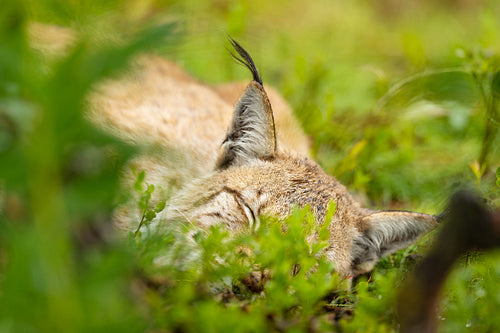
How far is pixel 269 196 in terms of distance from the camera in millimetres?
2898

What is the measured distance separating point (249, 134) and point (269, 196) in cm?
54

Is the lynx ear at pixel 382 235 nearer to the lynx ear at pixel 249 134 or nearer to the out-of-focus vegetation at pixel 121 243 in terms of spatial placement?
the out-of-focus vegetation at pixel 121 243

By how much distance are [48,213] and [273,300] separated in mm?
954

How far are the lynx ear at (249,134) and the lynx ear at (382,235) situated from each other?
31.6 inches

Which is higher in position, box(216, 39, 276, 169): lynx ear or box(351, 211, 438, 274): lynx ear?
box(216, 39, 276, 169): lynx ear

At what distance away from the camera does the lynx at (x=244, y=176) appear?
2875 mm

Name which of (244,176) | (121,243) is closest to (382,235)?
(244,176)

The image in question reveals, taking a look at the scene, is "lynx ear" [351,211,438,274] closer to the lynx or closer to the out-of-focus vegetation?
the lynx

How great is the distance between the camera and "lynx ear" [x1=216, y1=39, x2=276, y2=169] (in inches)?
122

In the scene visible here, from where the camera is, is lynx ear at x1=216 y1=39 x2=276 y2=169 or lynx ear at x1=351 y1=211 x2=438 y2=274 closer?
lynx ear at x1=351 y1=211 x2=438 y2=274

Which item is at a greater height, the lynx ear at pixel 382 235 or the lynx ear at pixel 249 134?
the lynx ear at pixel 249 134

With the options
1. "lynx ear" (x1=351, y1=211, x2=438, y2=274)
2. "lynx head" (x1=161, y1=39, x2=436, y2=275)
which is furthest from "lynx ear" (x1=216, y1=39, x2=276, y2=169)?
"lynx ear" (x1=351, y1=211, x2=438, y2=274)

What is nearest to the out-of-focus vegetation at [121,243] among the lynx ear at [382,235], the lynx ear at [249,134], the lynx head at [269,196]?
the lynx ear at [382,235]

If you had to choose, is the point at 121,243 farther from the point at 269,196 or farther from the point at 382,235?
the point at 382,235
